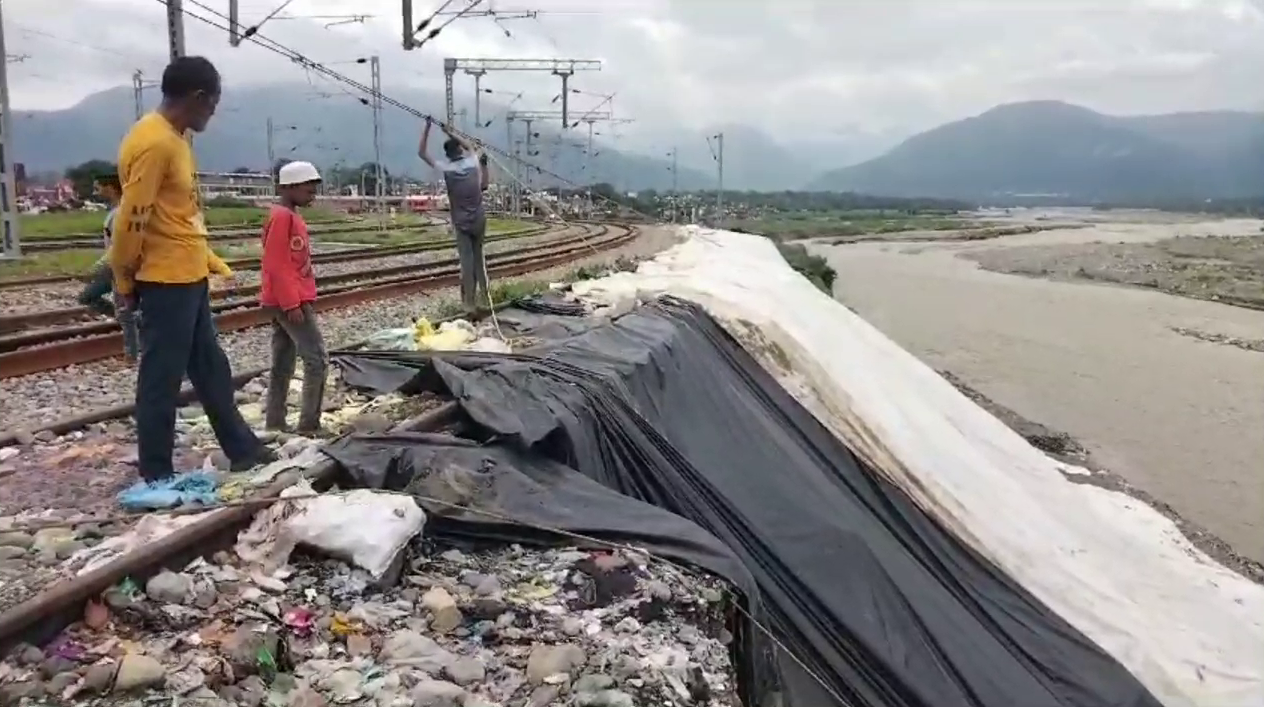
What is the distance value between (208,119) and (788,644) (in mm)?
3341

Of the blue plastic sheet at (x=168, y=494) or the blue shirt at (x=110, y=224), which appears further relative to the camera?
the blue shirt at (x=110, y=224)

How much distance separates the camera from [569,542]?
4.26 meters

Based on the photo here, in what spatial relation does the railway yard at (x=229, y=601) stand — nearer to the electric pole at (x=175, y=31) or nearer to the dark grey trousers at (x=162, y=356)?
the dark grey trousers at (x=162, y=356)

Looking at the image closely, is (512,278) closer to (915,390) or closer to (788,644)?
(915,390)

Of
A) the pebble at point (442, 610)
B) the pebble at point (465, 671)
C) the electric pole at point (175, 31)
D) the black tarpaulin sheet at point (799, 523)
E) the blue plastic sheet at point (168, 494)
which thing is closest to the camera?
the pebble at point (465, 671)

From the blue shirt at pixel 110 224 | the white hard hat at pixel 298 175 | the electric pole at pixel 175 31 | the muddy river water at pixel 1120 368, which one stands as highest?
the electric pole at pixel 175 31

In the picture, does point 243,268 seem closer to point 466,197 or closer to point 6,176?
point 6,176

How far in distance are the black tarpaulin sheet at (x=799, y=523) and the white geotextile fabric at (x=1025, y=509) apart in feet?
2.40

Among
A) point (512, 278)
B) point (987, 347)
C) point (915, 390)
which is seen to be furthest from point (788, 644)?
point (987, 347)

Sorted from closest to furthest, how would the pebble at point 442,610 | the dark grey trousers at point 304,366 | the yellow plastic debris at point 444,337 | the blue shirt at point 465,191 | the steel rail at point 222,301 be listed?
1. the pebble at point 442,610
2. the dark grey trousers at point 304,366
3. the yellow plastic debris at point 444,337
4. the steel rail at point 222,301
5. the blue shirt at point 465,191

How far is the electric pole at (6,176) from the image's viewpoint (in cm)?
1723

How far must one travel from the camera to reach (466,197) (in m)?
9.71

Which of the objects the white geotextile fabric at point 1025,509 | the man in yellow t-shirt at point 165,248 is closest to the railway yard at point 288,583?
the man in yellow t-shirt at point 165,248

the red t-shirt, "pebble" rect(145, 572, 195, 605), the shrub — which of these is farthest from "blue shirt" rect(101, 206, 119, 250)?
the shrub
